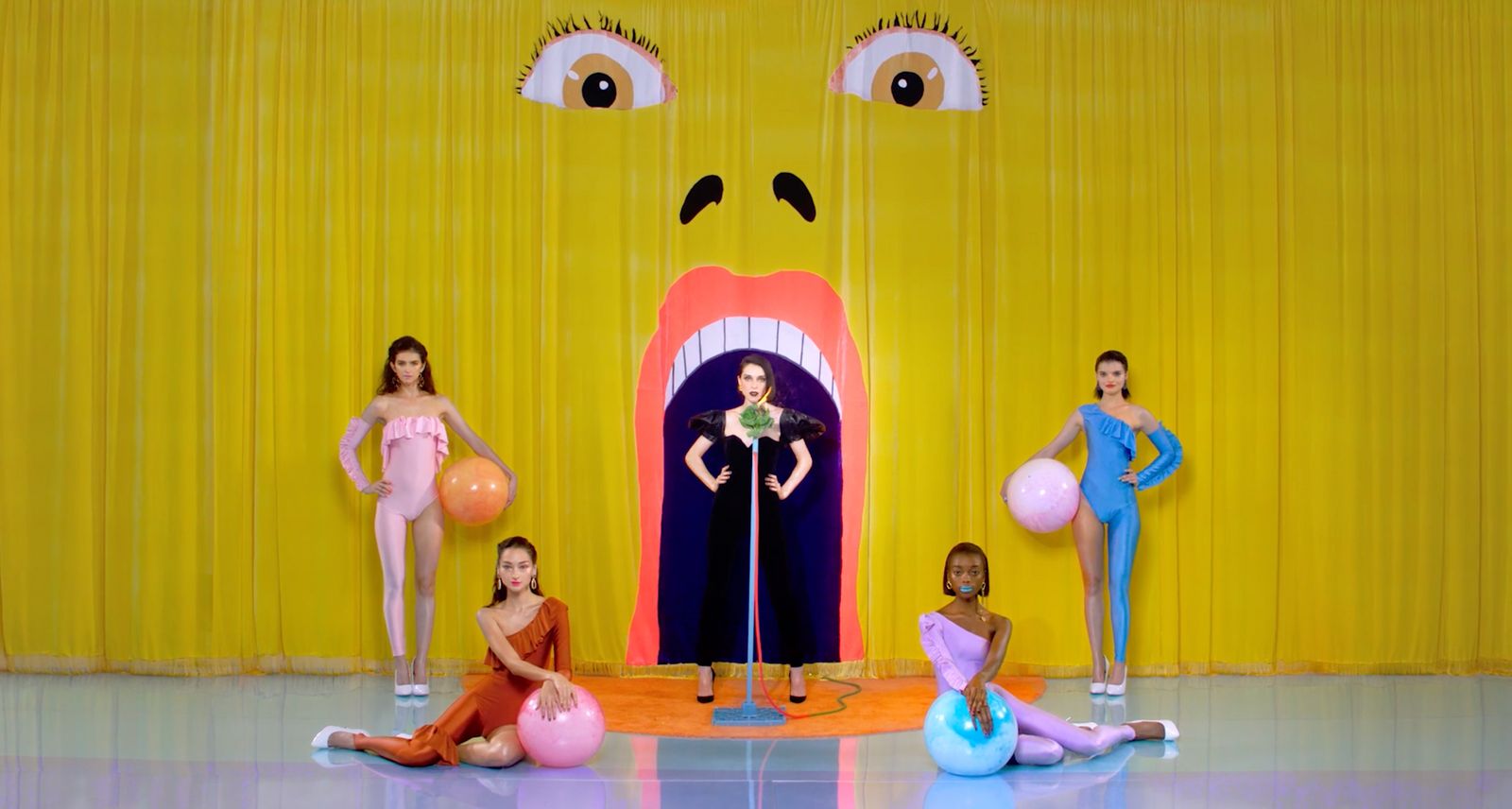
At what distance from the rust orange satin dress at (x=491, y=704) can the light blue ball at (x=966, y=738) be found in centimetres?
127

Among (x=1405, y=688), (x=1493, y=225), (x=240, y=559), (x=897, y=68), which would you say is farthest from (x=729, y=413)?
(x=1493, y=225)

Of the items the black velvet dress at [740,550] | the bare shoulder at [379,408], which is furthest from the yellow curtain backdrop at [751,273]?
the black velvet dress at [740,550]

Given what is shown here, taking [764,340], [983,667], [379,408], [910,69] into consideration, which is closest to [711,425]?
[764,340]

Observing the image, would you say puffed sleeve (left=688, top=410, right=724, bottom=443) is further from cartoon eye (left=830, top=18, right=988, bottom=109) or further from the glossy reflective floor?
cartoon eye (left=830, top=18, right=988, bottom=109)

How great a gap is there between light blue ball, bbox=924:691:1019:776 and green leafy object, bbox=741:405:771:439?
1430 mm

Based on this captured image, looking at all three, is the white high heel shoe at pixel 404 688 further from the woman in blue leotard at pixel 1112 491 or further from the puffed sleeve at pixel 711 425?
the woman in blue leotard at pixel 1112 491

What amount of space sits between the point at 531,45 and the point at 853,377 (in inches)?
83.9

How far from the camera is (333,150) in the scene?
6.48 m

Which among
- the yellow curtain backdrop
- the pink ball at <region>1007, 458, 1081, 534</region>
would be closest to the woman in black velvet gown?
the yellow curtain backdrop

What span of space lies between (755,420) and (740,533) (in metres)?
0.58

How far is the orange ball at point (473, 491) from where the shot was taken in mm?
5832

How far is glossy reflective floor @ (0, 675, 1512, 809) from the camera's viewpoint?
430cm

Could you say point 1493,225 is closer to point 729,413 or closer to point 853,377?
point 853,377

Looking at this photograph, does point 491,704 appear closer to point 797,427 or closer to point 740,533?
point 740,533
